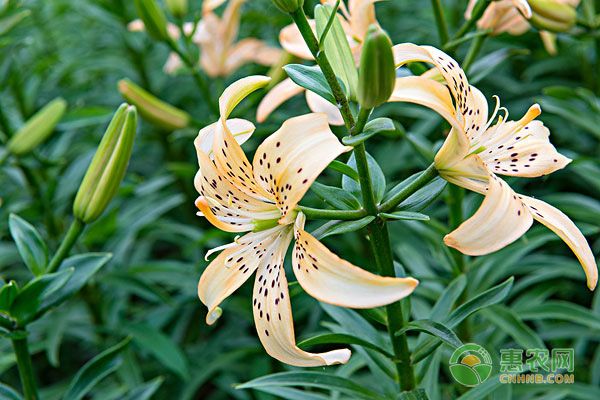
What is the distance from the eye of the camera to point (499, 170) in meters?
0.72

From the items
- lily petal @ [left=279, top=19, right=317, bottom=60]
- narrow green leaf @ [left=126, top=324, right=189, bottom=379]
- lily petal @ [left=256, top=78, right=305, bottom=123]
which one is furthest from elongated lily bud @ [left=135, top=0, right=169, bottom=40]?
narrow green leaf @ [left=126, top=324, right=189, bottom=379]

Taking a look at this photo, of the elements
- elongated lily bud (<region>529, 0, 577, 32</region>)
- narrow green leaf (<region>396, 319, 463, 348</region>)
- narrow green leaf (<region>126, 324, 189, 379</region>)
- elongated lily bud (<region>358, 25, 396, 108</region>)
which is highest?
elongated lily bud (<region>358, 25, 396, 108</region>)

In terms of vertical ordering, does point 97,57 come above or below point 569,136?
above

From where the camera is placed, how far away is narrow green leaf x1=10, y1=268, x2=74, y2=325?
87 centimetres

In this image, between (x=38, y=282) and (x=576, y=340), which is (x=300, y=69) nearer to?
(x=38, y=282)

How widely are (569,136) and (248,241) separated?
1068mm

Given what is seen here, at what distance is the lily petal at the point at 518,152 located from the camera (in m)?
0.72

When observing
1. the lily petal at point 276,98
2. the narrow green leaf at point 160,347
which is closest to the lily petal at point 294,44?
the lily petal at point 276,98

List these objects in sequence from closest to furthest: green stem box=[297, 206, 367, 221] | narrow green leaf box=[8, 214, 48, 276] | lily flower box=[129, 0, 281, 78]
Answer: green stem box=[297, 206, 367, 221], narrow green leaf box=[8, 214, 48, 276], lily flower box=[129, 0, 281, 78]

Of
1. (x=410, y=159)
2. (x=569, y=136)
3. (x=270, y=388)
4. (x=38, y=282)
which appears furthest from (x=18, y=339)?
(x=569, y=136)

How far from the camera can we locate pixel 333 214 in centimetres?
67

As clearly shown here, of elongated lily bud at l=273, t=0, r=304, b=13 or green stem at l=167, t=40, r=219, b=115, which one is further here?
green stem at l=167, t=40, r=219, b=115

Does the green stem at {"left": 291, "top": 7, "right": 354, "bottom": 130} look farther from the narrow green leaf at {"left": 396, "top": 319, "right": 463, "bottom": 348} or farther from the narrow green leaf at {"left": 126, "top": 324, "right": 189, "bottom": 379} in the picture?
the narrow green leaf at {"left": 126, "top": 324, "right": 189, "bottom": 379}

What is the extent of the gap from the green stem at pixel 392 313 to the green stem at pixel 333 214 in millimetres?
26
